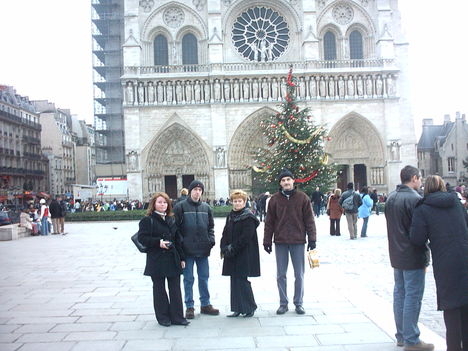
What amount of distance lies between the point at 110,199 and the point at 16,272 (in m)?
24.7

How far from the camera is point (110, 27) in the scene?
123ft

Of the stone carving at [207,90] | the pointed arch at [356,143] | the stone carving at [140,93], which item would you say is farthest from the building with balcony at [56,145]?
the pointed arch at [356,143]

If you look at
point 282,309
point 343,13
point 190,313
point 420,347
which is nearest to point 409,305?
point 420,347

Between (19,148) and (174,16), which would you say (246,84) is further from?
(19,148)

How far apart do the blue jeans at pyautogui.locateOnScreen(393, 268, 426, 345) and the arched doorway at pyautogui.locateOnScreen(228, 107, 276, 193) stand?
2669 centimetres

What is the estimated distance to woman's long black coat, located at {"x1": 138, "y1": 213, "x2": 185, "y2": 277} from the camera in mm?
5477

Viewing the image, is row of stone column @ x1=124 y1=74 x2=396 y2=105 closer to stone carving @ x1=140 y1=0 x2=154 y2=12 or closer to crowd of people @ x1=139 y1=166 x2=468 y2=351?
stone carving @ x1=140 y1=0 x2=154 y2=12

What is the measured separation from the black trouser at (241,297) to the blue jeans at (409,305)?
1.67 metres

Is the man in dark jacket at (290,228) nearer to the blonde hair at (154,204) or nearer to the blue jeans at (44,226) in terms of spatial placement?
the blonde hair at (154,204)

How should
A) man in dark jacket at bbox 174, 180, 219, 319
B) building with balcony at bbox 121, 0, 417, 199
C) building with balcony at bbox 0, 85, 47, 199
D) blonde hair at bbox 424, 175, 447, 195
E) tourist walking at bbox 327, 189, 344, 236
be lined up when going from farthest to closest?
building with balcony at bbox 0, 85, 47, 199
building with balcony at bbox 121, 0, 417, 199
tourist walking at bbox 327, 189, 344, 236
man in dark jacket at bbox 174, 180, 219, 319
blonde hair at bbox 424, 175, 447, 195

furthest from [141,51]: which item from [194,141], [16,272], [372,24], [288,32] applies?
[16,272]

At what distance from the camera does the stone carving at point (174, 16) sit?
3256 centimetres

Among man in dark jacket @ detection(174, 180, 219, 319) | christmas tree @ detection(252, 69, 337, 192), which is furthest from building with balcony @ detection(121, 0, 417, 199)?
man in dark jacket @ detection(174, 180, 219, 319)

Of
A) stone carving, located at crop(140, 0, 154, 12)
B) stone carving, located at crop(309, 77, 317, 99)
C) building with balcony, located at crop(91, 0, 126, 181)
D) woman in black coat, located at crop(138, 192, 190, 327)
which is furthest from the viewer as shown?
building with balcony, located at crop(91, 0, 126, 181)
